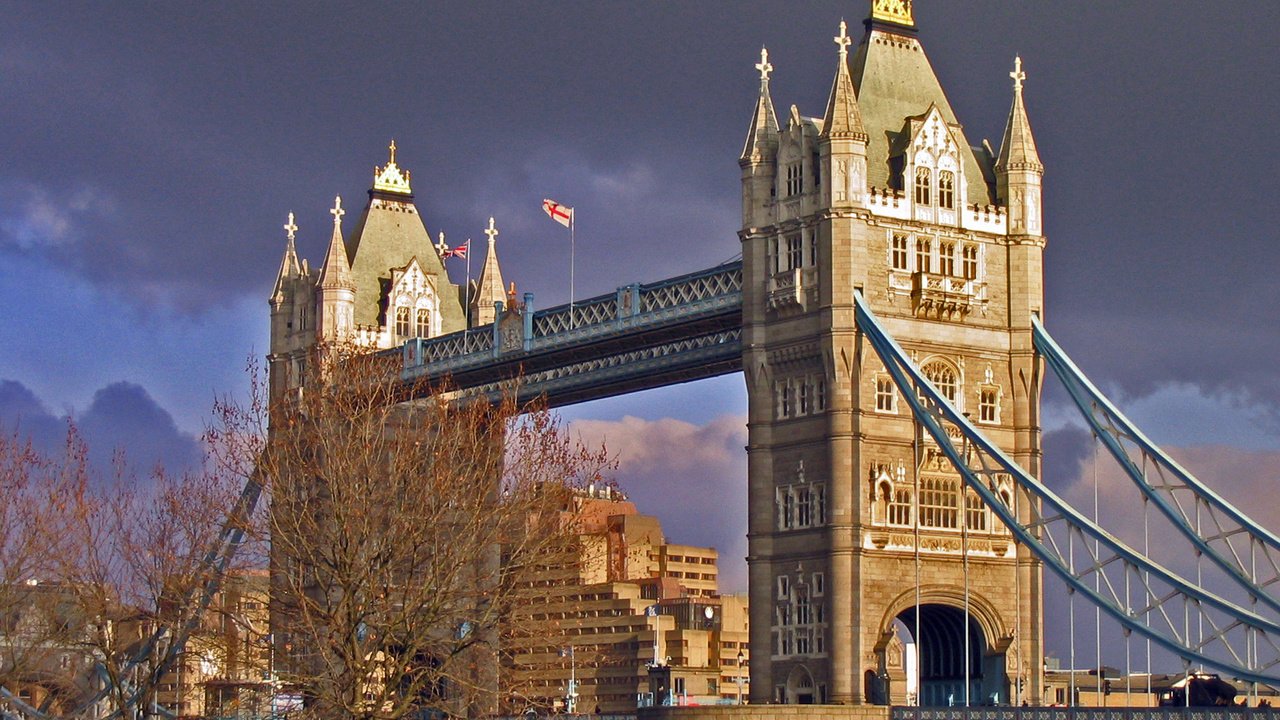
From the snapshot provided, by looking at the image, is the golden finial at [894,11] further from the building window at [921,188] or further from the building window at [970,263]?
the building window at [970,263]

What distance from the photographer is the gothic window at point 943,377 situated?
79.2m

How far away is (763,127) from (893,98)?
14.5ft

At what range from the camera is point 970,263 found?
80375mm

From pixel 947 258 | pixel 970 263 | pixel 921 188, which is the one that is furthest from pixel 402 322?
pixel 970 263

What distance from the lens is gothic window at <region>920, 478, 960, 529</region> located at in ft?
258

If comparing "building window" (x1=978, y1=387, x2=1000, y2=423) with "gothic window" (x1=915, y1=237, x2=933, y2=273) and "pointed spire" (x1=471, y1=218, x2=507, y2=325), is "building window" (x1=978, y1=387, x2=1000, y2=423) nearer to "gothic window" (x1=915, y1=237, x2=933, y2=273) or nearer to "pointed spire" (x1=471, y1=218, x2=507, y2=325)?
"gothic window" (x1=915, y1=237, x2=933, y2=273)

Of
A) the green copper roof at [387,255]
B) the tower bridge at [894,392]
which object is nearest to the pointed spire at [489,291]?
the green copper roof at [387,255]

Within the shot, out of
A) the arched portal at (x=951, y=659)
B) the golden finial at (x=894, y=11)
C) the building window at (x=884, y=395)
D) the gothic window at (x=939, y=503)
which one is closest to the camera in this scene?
the building window at (x=884, y=395)

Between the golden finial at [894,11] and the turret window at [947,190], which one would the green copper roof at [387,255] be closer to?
the golden finial at [894,11]

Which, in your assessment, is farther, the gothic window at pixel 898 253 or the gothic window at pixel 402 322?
the gothic window at pixel 402 322

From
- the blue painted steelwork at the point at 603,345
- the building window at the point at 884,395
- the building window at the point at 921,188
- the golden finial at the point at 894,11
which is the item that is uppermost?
the golden finial at the point at 894,11

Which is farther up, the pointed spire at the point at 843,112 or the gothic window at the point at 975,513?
the pointed spire at the point at 843,112

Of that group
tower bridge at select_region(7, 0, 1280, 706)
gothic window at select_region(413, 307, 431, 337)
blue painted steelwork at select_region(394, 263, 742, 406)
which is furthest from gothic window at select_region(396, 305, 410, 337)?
tower bridge at select_region(7, 0, 1280, 706)

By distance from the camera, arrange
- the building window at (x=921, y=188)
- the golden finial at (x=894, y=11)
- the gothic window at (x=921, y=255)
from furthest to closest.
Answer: the golden finial at (x=894, y=11)
the building window at (x=921, y=188)
the gothic window at (x=921, y=255)
